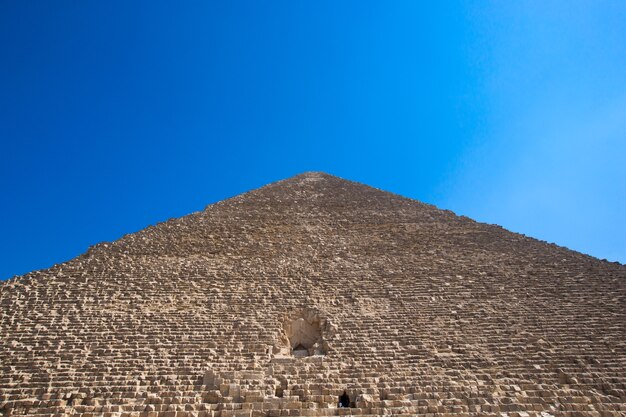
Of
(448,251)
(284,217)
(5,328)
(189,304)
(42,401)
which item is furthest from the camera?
(284,217)

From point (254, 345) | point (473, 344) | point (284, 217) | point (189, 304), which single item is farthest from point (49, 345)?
point (473, 344)

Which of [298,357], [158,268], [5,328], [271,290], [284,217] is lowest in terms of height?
[298,357]

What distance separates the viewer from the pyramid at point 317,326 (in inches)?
205

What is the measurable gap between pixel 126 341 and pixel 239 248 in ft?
9.61

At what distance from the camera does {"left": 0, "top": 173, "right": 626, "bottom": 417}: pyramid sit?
5.20 m

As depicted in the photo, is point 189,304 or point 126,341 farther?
point 189,304

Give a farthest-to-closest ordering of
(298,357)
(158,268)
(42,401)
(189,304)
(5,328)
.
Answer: (158,268) < (189,304) < (5,328) < (298,357) < (42,401)

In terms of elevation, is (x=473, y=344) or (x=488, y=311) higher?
(x=488, y=311)

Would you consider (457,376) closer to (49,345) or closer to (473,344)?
(473,344)

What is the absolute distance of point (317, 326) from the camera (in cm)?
661

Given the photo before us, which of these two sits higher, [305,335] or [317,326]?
[317,326]

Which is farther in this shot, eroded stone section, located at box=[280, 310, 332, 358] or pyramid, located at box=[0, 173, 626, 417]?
eroded stone section, located at box=[280, 310, 332, 358]

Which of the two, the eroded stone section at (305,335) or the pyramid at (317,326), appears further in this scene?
the eroded stone section at (305,335)

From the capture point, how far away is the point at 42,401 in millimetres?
5195
